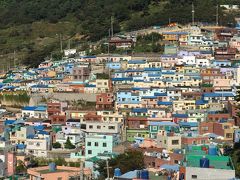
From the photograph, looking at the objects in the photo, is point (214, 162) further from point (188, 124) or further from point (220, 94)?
point (220, 94)

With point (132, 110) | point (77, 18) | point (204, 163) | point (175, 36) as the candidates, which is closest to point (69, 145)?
point (132, 110)

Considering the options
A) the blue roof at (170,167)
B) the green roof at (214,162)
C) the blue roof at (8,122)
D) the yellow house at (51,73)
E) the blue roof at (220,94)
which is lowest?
the blue roof at (170,167)

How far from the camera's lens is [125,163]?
17031 mm

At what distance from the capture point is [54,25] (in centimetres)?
5122

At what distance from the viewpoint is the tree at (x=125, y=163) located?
16891mm

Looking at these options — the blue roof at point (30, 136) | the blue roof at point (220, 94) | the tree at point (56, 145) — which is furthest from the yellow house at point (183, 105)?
the blue roof at point (30, 136)

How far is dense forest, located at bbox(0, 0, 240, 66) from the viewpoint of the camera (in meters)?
41.4

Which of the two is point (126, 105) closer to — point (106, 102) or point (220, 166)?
point (106, 102)

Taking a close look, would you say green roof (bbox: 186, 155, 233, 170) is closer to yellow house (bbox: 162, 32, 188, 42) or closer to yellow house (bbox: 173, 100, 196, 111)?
yellow house (bbox: 173, 100, 196, 111)

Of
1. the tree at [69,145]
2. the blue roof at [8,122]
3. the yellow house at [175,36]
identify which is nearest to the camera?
the tree at [69,145]

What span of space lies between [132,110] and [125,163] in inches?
336

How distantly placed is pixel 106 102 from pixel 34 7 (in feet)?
96.0

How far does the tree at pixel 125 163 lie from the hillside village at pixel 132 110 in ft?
0.85

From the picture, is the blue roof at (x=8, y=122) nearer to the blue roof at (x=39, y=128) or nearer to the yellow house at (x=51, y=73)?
→ the blue roof at (x=39, y=128)
